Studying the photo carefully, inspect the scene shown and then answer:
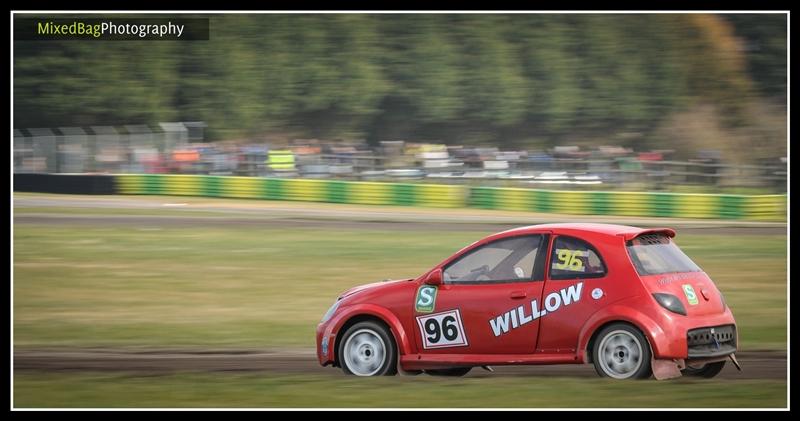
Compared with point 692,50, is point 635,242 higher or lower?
lower

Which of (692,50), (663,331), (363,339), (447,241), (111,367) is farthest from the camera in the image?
(692,50)

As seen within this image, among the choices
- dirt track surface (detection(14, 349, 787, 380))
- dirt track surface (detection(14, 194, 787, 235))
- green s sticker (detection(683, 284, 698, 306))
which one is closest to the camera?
green s sticker (detection(683, 284, 698, 306))

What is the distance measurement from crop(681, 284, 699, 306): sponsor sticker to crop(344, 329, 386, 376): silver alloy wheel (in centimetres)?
243

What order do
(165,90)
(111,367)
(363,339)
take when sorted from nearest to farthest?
1. (363,339)
2. (111,367)
3. (165,90)

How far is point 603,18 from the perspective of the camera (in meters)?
50.5

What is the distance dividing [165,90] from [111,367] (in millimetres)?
35961

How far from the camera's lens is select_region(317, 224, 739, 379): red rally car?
26.4 ft

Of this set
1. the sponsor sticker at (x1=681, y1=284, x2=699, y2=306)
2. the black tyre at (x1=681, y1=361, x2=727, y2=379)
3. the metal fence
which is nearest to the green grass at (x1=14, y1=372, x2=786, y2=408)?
the black tyre at (x1=681, y1=361, x2=727, y2=379)

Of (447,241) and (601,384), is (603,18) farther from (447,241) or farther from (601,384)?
(601,384)

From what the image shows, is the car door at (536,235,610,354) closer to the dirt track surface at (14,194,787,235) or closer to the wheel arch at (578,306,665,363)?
the wheel arch at (578,306,665,363)

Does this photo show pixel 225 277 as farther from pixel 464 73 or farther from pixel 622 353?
pixel 464 73

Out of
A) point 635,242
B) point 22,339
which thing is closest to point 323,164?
point 22,339

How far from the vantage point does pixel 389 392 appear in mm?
8375

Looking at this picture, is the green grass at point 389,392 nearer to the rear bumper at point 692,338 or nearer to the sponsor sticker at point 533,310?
the rear bumper at point 692,338
